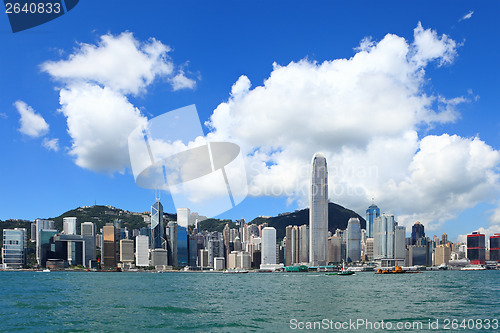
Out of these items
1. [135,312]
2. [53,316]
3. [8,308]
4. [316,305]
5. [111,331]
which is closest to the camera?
[111,331]

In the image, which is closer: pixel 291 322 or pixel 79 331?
pixel 79 331

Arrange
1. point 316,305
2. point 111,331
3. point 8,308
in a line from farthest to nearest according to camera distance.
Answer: point 316,305, point 8,308, point 111,331

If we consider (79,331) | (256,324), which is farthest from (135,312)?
(256,324)

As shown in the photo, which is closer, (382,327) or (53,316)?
(382,327)

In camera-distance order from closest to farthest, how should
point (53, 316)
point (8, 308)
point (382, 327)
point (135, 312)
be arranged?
point (382, 327) → point (53, 316) → point (135, 312) → point (8, 308)

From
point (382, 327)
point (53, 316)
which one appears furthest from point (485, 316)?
point (53, 316)

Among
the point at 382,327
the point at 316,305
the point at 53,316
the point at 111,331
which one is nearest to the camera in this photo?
the point at 111,331

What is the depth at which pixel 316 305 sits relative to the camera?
37031 millimetres

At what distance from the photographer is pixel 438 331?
2545 cm

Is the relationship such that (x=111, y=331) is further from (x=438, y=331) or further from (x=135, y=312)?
(x=438, y=331)

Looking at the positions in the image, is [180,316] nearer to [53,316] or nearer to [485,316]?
[53,316]

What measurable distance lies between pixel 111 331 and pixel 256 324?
850cm

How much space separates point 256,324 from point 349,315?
7.83m

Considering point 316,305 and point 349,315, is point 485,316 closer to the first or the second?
point 349,315
